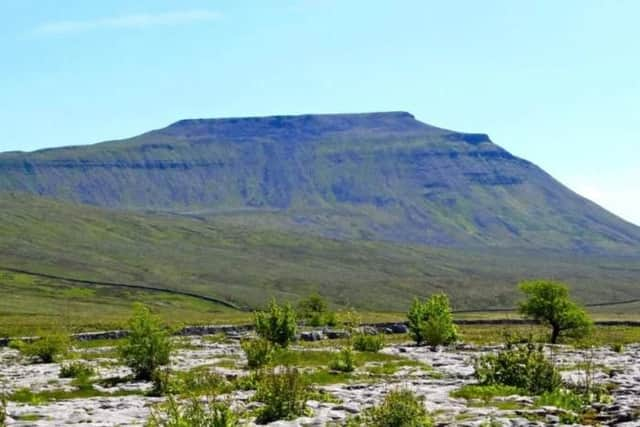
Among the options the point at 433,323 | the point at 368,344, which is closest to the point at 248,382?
the point at 368,344

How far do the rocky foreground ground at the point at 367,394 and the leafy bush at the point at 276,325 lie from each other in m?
5.19

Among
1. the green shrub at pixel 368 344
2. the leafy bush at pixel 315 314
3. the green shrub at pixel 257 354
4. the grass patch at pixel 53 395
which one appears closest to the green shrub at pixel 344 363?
the green shrub at pixel 257 354

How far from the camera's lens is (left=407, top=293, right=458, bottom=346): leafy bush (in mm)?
55438

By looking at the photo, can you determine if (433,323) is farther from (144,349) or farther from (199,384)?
(199,384)

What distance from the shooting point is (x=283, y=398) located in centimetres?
2414

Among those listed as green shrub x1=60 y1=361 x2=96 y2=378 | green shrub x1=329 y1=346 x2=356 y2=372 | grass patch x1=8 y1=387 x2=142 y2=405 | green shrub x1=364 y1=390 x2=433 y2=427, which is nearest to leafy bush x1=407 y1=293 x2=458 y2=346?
green shrub x1=329 y1=346 x2=356 y2=372

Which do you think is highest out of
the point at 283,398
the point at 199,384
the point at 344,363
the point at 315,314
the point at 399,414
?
the point at 399,414

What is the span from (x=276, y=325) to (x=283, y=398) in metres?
29.2

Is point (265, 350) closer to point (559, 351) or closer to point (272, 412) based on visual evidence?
point (272, 412)

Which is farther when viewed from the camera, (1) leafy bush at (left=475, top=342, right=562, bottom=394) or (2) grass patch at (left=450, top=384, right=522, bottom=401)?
(1) leafy bush at (left=475, top=342, right=562, bottom=394)

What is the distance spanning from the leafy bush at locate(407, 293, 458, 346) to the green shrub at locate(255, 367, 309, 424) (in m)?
31.0

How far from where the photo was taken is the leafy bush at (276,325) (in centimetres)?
5312

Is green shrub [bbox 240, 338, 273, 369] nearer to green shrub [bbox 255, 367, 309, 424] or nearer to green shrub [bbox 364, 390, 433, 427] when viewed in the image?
green shrub [bbox 255, 367, 309, 424]

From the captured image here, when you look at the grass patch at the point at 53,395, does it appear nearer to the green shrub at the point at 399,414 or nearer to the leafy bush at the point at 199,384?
the leafy bush at the point at 199,384
